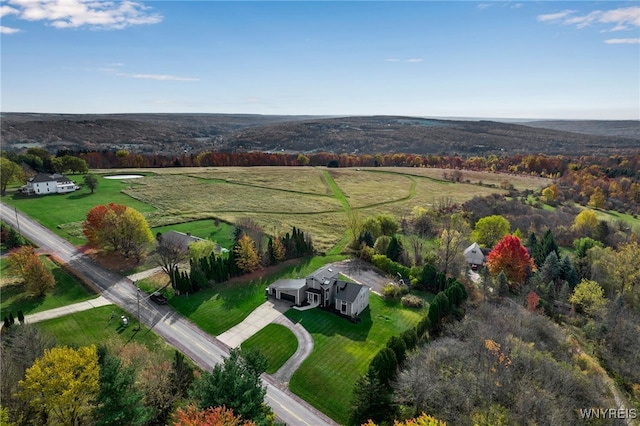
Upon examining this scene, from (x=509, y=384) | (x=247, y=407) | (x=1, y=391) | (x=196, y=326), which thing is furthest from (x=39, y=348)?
(x=509, y=384)

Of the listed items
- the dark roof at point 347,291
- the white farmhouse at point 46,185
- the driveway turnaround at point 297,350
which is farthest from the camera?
the white farmhouse at point 46,185

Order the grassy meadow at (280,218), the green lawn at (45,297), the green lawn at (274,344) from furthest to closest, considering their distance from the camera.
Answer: the green lawn at (45,297)
the grassy meadow at (280,218)
the green lawn at (274,344)

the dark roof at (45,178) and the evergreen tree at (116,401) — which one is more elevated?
the dark roof at (45,178)

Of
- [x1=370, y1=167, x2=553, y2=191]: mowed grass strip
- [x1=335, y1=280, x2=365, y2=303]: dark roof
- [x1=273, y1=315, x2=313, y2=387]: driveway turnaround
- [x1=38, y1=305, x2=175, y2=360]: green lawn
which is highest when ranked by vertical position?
[x1=370, y1=167, x2=553, y2=191]: mowed grass strip

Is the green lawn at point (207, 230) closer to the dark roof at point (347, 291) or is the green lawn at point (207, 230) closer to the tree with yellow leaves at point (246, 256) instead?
the tree with yellow leaves at point (246, 256)

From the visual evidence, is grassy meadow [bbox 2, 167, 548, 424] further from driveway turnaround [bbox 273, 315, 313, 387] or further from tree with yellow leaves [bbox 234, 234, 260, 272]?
tree with yellow leaves [bbox 234, 234, 260, 272]

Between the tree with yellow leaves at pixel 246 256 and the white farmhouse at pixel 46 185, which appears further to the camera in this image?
the white farmhouse at pixel 46 185

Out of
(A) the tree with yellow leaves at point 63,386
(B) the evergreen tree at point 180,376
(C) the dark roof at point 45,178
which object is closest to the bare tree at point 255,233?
(B) the evergreen tree at point 180,376

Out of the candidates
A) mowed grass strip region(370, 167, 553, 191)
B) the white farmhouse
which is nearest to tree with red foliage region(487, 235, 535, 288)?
mowed grass strip region(370, 167, 553, 191)
